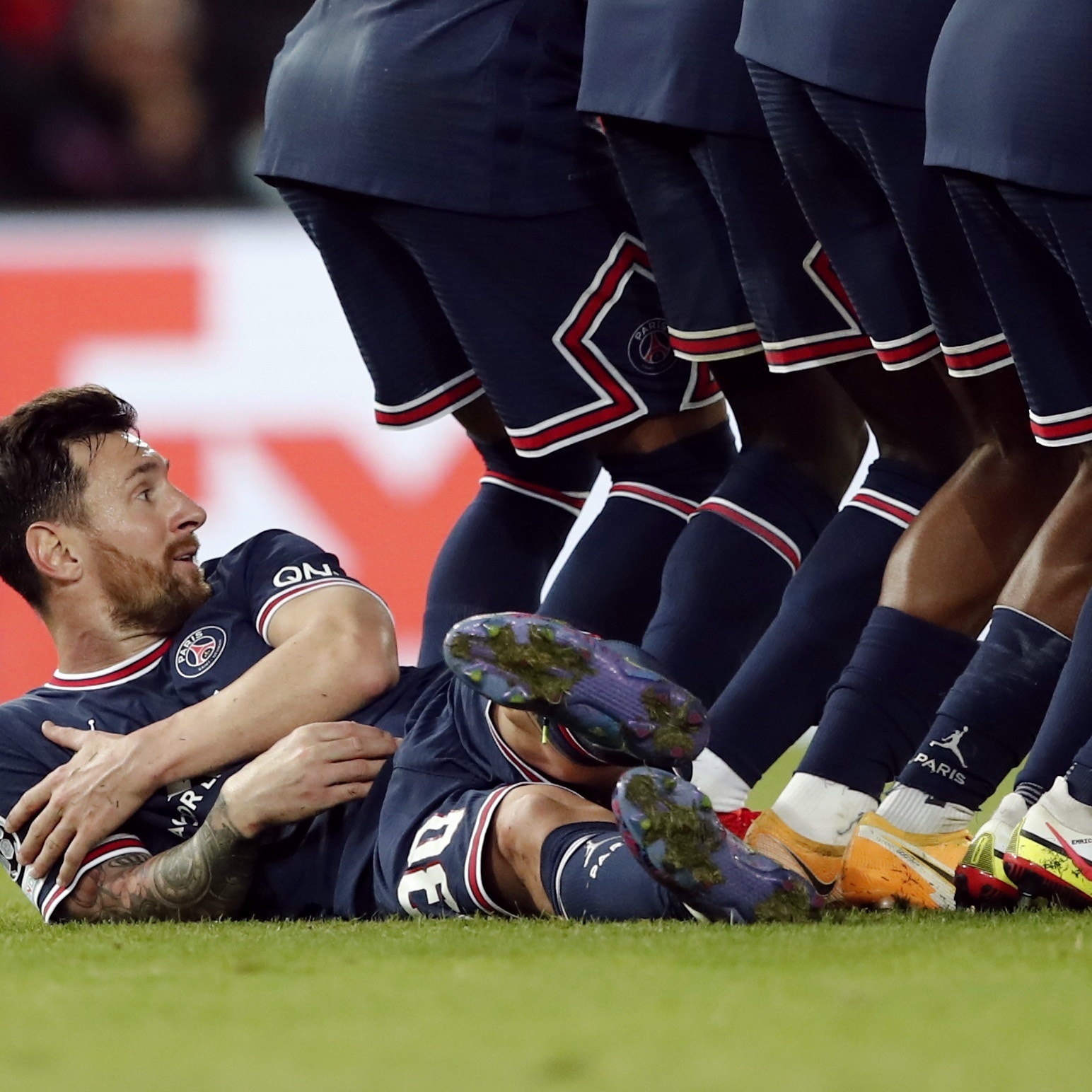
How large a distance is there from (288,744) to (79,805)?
251 millimetres

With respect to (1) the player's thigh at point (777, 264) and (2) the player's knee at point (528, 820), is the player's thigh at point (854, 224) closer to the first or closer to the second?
(1) the player's thigh at point (777, 264)

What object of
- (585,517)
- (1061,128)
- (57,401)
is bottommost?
(585,517)

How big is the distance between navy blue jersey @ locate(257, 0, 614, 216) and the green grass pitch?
0.99m

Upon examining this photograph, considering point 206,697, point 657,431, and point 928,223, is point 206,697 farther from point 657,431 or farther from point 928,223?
point 928,223

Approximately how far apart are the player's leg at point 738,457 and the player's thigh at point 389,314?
0.45 metres

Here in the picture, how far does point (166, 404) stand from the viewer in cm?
467

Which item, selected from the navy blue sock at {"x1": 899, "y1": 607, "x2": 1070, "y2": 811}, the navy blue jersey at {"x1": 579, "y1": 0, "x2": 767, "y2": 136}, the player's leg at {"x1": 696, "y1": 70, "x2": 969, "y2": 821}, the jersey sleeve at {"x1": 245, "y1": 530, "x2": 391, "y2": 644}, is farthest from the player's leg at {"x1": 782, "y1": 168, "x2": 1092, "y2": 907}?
the jersey sleeve at {"x1": 245, "y1": 530, "x2": 391, "y2": 644}

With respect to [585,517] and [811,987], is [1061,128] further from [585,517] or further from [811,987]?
[585,517]

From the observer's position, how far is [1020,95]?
5.79ft

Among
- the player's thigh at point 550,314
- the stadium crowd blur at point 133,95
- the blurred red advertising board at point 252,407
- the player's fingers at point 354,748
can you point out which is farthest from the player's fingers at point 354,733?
the stadium crowd blur at point 133,95

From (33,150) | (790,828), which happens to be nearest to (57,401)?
(790,828)

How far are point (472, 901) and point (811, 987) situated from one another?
59 centimetres

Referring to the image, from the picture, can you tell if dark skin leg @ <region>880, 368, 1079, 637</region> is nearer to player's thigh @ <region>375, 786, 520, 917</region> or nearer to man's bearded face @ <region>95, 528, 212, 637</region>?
player's thigh @ <region>375, 786, 520, 917</region>

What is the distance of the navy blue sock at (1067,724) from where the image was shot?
1.88 m
